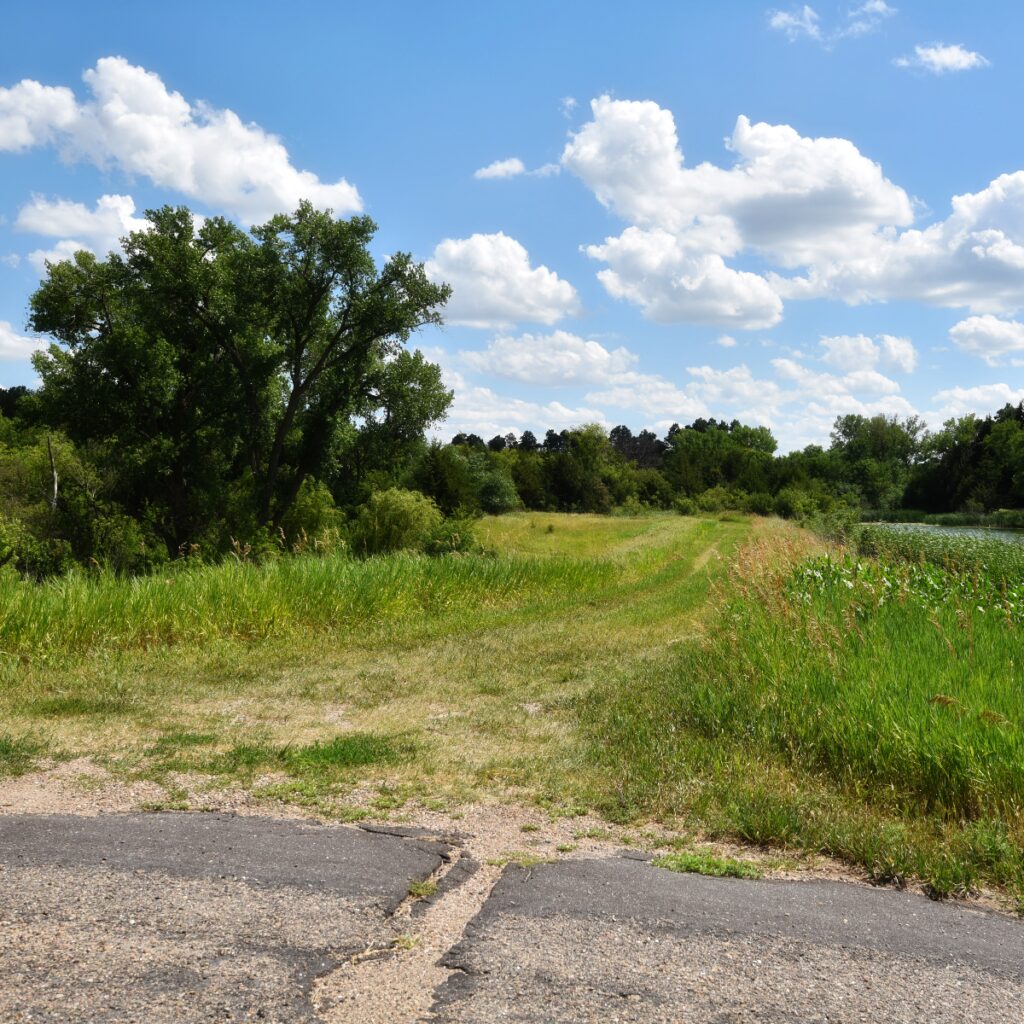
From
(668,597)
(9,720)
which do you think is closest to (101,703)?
(9,720)

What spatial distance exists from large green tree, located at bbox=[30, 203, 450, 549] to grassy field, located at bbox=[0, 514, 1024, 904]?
52.7 ft

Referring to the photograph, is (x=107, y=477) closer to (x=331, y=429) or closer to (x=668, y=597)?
(x=331, y=429)

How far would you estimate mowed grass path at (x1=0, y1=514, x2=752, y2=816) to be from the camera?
18.9 feet

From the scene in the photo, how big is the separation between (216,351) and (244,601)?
19189 mm

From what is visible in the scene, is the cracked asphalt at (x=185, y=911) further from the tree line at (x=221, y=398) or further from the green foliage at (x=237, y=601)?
the tree line at (x=221, y=398)

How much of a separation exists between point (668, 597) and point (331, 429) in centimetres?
1581

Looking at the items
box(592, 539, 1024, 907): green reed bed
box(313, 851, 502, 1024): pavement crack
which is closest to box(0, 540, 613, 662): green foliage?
box(592, 539, 1024, 907): green reed bed

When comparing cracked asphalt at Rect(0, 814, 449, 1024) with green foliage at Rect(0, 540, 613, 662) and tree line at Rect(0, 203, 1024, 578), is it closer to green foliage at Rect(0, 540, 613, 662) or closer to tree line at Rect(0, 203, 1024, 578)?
→ green foliage at Rect(0, 540, 613, 662)

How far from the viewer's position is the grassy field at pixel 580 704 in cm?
500

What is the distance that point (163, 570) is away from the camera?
13.2 meters

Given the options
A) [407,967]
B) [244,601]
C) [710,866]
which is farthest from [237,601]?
[407,967]

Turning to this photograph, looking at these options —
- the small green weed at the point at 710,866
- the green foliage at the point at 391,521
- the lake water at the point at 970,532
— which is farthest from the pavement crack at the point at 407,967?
the lake water at the point at 970,532

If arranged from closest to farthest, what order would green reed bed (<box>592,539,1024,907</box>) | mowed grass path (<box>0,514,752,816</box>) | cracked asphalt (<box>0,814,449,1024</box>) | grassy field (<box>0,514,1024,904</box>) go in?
cracked asphalt (<box>0,814,449,1024</box>)
green reed bed (<box>592,539,1024,907</box>)
grassy field (<box>0,514,1024,904</box>)
mowed grass path (<box>0,514,752,816</box>)

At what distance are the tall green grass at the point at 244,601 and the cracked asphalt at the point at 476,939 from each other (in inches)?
239
